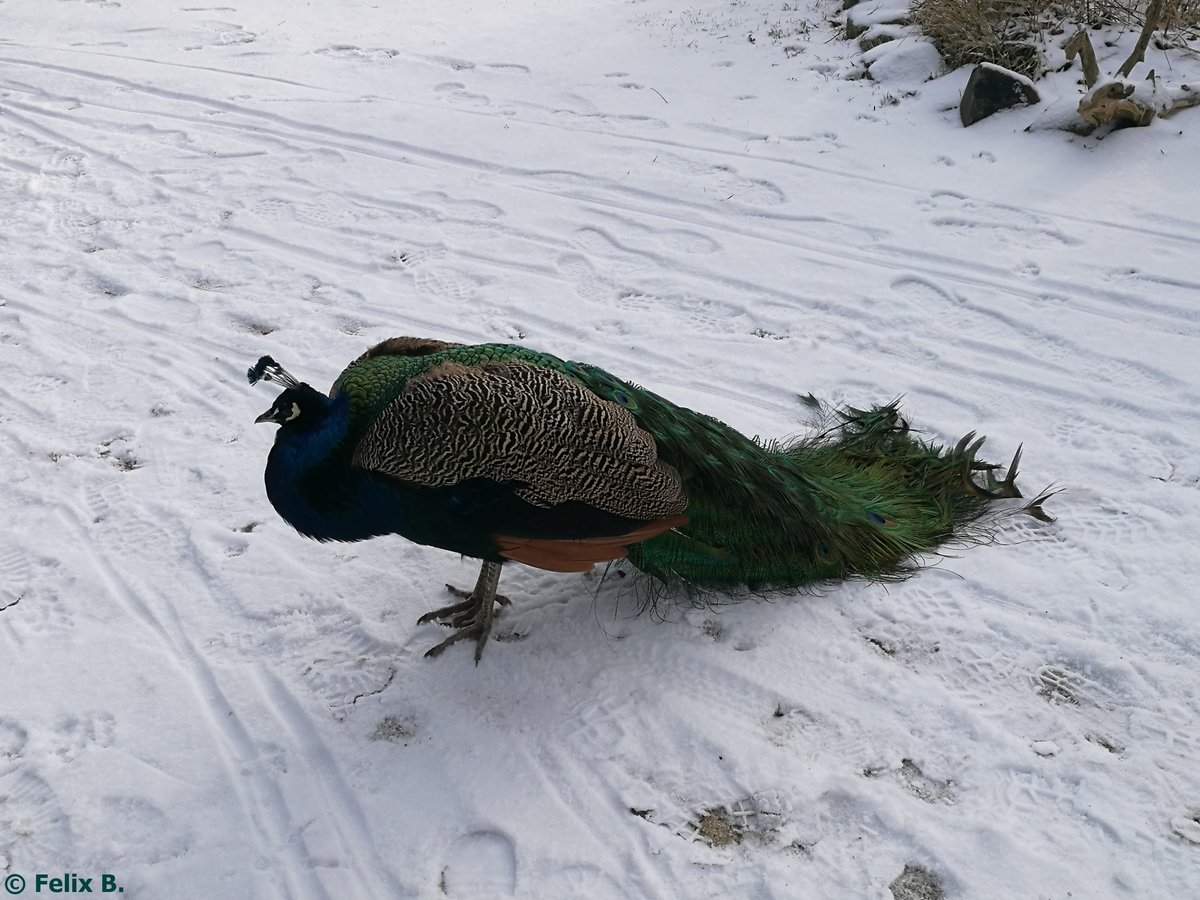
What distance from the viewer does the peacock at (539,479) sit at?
7.74 ft

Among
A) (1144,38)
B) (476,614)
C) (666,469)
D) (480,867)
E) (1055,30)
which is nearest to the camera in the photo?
(480,867)

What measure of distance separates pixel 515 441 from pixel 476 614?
74cm

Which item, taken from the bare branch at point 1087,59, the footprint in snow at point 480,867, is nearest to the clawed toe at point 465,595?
the footprint in snow at point 480,867

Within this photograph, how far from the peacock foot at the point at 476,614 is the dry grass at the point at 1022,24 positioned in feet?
16.2

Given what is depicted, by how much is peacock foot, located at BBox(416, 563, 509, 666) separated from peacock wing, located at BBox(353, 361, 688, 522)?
0.45 metres

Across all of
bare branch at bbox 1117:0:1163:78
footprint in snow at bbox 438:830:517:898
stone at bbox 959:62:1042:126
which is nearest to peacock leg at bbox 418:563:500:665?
footprint in snow at bbox 438:830:517:898

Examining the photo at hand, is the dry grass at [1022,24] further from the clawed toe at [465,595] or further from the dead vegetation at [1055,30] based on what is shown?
the clawed toe at [465,595]

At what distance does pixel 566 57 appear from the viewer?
738 cm

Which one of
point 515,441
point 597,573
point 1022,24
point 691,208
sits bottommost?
point 597,573

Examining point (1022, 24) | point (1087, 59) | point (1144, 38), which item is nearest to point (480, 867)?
point (1087, 59)

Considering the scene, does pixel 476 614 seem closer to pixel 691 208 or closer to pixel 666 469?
pixel 666 469

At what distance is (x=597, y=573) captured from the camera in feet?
9.89

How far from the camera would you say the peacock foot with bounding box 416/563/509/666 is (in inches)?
109

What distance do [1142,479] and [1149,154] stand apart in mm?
2684
